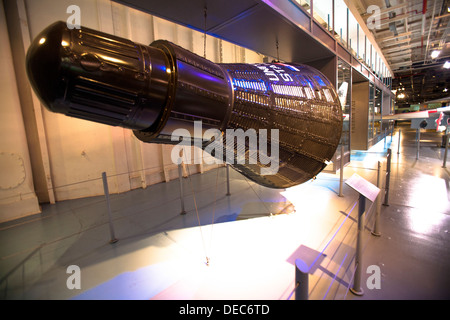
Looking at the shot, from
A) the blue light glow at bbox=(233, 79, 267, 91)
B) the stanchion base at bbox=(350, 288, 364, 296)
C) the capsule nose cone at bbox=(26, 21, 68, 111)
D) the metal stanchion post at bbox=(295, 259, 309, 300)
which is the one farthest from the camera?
the stanchion base at bbox=(350, 288, 364, 296)

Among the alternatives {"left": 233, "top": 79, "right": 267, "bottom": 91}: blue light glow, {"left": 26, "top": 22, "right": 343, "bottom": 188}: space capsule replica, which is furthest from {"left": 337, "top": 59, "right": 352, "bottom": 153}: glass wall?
{"left": 233, "top": 79, "right": 267, "bottom": 91}: blue light glow

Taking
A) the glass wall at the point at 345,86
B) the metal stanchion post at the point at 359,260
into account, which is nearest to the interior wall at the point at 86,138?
the metal stanchion post at the point at 359,260

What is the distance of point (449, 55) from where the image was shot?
11.0 metres

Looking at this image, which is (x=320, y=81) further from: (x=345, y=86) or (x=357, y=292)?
(x=345, y=86)

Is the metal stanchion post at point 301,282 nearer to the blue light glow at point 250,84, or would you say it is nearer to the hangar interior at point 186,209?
the hangar interior at point 186,209

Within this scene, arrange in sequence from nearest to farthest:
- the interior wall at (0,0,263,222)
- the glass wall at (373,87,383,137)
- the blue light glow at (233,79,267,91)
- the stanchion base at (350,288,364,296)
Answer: the blue light glow at (233,79,267,91), the stanchion base at (350,288,364,296), the interior wall at (0,0,263,222), the glass wall at (373,87,383,137)

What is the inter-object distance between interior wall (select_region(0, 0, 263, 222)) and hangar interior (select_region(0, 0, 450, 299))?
19 mm

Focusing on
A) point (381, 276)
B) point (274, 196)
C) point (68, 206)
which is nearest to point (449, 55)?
point (274, 196)

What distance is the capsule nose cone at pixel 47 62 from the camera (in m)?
0.66

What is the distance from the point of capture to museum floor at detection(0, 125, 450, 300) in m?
1.52

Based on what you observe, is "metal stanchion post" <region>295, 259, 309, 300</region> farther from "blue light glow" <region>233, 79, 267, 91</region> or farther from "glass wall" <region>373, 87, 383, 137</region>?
"glass wall" <region>373, 87, 383, 137</region>

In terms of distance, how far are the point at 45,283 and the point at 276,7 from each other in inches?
125

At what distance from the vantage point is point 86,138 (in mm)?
3695
